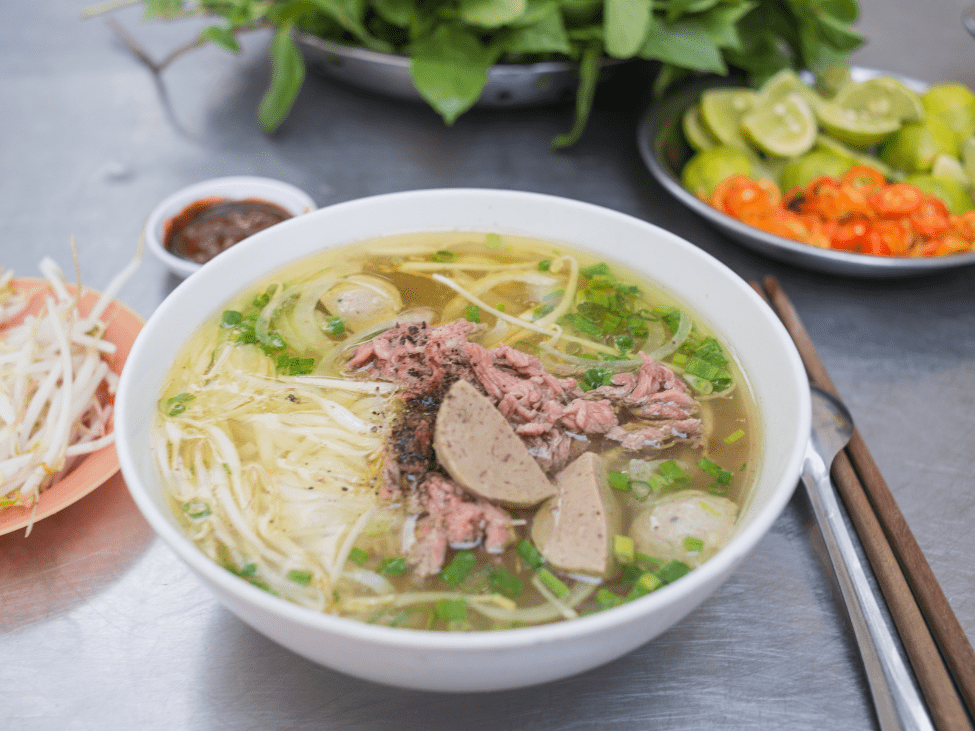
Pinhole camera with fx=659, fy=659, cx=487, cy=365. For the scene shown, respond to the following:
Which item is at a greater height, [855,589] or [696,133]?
[696,133]

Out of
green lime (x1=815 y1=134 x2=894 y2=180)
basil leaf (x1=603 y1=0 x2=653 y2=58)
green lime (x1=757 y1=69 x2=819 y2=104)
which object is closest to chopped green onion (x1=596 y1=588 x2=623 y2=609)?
basil leaf (x1=603 y1=0 x2=653 y2=58)

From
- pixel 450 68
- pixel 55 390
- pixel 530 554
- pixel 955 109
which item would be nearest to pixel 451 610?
pixel 530 554

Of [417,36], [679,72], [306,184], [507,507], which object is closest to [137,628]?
[507,507]

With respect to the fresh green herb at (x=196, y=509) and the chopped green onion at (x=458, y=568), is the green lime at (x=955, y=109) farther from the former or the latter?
the fresh green herb at (x=196, y=509)

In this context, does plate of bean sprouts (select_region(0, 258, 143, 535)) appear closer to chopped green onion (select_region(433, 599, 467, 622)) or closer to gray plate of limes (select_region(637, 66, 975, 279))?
chopped green onion (select_region(433, 599, 467, 622))

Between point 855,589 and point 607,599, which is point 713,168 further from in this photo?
point 607,599

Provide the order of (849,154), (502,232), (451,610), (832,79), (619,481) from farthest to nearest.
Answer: (832,79) < (849,154) < (502,232) < (619,481) < (451,610)
